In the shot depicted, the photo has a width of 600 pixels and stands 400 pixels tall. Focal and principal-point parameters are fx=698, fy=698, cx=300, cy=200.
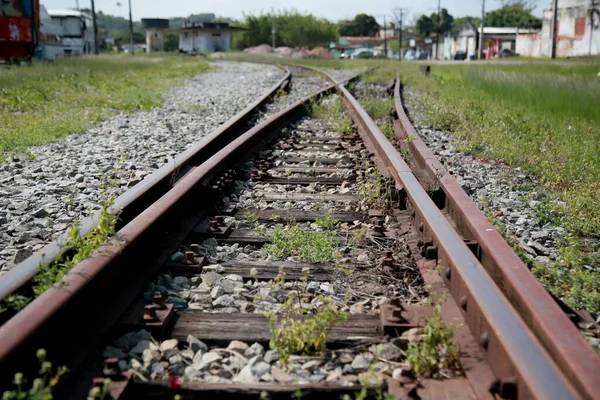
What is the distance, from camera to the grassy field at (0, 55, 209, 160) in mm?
7426

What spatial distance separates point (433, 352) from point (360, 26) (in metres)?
145

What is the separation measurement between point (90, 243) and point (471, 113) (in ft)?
22.2

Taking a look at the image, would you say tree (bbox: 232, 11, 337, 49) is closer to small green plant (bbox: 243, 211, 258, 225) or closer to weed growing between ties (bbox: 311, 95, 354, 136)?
weed growing between ties (bbox: 311, 95, 354, 136)

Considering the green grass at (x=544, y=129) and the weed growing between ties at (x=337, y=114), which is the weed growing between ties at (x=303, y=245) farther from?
the weed growing between ties at (x=337, y=114)

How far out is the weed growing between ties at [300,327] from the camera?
2.35 metres

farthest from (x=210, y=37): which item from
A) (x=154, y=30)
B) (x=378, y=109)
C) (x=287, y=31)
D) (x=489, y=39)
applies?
(x=378, y=109)

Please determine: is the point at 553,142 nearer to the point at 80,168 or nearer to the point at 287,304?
the point at 80,168

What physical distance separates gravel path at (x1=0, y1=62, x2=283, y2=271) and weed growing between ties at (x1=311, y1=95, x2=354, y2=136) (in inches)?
48.6

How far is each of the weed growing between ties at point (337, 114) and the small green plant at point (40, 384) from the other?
585 centimetres

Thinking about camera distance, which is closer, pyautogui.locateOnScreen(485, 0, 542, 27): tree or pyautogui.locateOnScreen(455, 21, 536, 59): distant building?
pyautogui.locateOnScreen(455, 21, 536, 59): distant building

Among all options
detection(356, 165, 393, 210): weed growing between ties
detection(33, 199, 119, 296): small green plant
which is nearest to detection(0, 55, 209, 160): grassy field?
detection(356, 165, 393, 210): weed growing between ties

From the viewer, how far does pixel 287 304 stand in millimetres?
2590

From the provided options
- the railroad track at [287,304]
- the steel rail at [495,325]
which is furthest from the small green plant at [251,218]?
the steel rail at [495,325]

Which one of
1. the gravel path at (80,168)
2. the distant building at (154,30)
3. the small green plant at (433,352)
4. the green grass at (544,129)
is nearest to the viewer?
the small green plant at (433,352)
